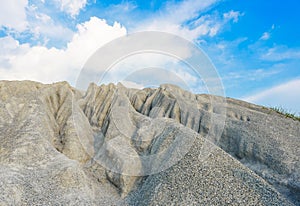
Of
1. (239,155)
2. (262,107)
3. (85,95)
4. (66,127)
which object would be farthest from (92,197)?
(262,107)

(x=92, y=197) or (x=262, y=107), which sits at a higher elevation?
(x=262, y=107)

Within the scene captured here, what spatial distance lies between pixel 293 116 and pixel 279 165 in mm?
13939

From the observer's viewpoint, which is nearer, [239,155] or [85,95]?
[239,155]

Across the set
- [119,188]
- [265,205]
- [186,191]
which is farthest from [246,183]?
[119,188]

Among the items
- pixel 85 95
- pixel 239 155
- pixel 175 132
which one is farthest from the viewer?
pixel 85 95

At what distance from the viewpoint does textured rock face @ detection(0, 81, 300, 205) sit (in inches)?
379

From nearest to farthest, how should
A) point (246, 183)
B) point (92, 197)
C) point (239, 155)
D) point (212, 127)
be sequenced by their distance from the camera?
1. point (246, 183)
2. point (92, 197)
3. point (239, 155)
4. point (212, 127)

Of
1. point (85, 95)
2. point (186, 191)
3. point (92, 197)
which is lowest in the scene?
point (92, 197)

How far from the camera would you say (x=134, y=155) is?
13227 mm

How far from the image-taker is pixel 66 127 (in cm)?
1555

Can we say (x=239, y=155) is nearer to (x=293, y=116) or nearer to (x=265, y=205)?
(x=265, y=205)

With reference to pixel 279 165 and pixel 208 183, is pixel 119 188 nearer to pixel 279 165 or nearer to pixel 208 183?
pixel 208 183

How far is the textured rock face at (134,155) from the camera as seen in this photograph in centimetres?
963

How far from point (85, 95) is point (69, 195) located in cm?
1214
